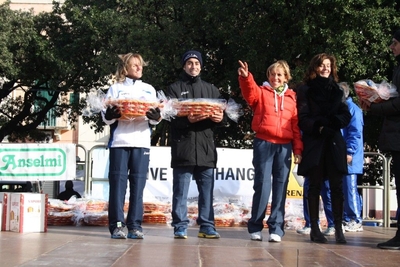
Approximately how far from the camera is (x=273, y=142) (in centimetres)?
825

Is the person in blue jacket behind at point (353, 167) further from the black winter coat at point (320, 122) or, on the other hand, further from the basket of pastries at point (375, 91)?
the basket of pastries at point (375, 91)

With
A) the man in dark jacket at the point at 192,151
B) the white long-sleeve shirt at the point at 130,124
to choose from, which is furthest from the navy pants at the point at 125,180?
the man in dark jacket at the point at 192,151

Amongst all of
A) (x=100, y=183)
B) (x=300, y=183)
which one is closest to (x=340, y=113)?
(x=300, y=183)

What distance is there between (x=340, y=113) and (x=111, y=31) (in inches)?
996

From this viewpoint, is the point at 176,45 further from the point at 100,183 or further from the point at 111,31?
the point at 100,183

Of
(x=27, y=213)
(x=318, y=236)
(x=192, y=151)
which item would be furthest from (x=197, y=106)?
(x=27, y=213)

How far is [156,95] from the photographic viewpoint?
8477mm

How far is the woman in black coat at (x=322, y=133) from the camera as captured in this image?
26.7ft

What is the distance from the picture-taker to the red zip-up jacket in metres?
8.20

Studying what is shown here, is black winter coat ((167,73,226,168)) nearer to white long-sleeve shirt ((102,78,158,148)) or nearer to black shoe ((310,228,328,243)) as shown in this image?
white long-sleeve shirt ((102,78,158,148))

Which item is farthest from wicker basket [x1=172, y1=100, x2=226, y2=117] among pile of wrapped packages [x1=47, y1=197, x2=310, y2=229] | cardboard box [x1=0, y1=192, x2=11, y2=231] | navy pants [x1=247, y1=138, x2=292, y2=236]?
pile of wrapped packages [x1=47, y1=197, x2=310, y2=229]

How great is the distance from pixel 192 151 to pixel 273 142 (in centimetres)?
87

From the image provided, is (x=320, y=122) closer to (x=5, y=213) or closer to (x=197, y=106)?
(x=197, y=106)

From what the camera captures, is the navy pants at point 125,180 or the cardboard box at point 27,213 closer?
the navy pants at point 125,180
